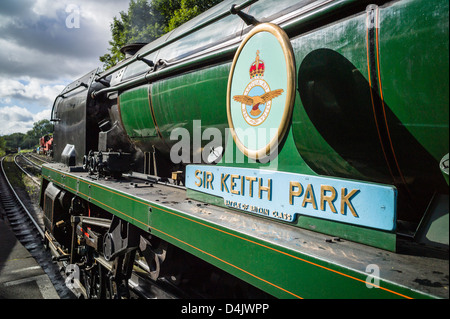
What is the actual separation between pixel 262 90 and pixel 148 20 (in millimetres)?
19898

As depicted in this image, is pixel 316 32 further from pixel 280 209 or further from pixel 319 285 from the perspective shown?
pixel 319 285

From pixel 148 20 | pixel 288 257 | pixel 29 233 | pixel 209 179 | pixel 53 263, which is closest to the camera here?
pixel 288 257

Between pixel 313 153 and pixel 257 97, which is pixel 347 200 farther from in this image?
pixel 257 97

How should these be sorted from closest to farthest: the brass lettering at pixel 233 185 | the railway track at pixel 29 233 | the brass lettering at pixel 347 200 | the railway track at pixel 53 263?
1. the brass lettering at pixel 347 200
2. the brass lettering at pixel 233 185
3. the railway track at pixel 53 263
4. the railway track at pixel 29 233

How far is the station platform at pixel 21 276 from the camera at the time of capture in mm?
4840

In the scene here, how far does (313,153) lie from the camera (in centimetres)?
171

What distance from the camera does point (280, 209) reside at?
1.70 meters

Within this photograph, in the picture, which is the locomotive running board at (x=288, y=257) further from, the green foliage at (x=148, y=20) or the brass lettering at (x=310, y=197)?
the green foliage at (x=148, y=20)

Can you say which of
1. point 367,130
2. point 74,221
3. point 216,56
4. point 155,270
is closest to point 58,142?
point 74,221

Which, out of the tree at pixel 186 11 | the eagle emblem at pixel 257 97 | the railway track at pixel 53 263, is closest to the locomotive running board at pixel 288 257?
the eagle emblem at pixel 257 97

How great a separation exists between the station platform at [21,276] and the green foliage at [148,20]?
10.8m

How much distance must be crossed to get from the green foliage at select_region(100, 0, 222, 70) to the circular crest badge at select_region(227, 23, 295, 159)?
14.0 meters

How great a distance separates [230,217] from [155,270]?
49.9 inches
